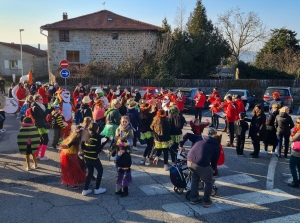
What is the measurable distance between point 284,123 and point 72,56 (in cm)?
2616

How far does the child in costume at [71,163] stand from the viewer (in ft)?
21.5

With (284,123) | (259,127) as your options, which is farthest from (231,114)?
(284,123)

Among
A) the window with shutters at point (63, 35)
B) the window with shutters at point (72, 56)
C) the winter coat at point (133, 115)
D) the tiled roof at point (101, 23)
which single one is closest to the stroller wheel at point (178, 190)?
the winter coat at point (133, 115)

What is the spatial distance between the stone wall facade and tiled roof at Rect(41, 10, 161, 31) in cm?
53

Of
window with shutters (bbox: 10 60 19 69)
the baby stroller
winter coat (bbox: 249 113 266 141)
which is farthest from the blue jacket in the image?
window with shutters (bbox: 10 60 19 69)

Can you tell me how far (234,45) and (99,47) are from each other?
21.9 m

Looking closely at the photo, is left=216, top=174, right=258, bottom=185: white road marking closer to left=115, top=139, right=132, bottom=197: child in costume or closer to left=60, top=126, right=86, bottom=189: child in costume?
left=115, top=139, right=132, bottom=197: child in costume

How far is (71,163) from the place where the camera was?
668 centimetres

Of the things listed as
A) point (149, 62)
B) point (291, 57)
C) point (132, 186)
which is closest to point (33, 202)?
point (132, 186)

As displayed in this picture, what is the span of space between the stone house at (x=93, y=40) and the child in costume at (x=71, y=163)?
976 inches

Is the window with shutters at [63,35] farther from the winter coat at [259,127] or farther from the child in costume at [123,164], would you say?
the child in costume at [123,164]

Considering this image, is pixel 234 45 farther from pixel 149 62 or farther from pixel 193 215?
pixel 193 215

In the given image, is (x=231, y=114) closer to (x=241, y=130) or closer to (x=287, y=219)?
(x=241, y=130)

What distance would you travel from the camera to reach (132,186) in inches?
280
